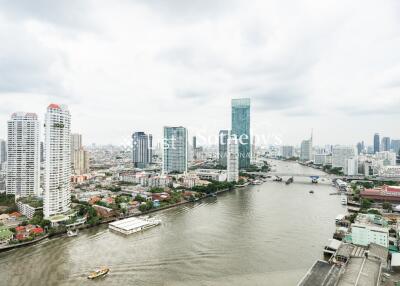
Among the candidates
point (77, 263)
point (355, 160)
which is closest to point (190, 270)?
point (77, 263)

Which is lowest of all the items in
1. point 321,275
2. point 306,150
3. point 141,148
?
point 321,275

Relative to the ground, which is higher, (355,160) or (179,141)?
(179,141)

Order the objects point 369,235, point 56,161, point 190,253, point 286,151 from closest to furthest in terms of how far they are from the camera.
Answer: point 190,253 → point 369,235 → point 56,161 → point 286,151

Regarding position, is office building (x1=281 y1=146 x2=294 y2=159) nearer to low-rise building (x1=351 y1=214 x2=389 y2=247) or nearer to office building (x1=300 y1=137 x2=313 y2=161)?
office building (x1=300 y1=137 x2=313 y2=161)

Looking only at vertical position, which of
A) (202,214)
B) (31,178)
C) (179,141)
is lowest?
(202,214)

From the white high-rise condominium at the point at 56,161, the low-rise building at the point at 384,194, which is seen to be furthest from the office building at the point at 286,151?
the white high-rise condominium at the point at 56,161

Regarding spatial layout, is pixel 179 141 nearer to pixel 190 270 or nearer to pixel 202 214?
pixel 202 214

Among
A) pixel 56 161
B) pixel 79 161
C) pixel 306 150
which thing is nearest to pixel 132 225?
pixel 56 161

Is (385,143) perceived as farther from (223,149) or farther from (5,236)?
(5,236)
